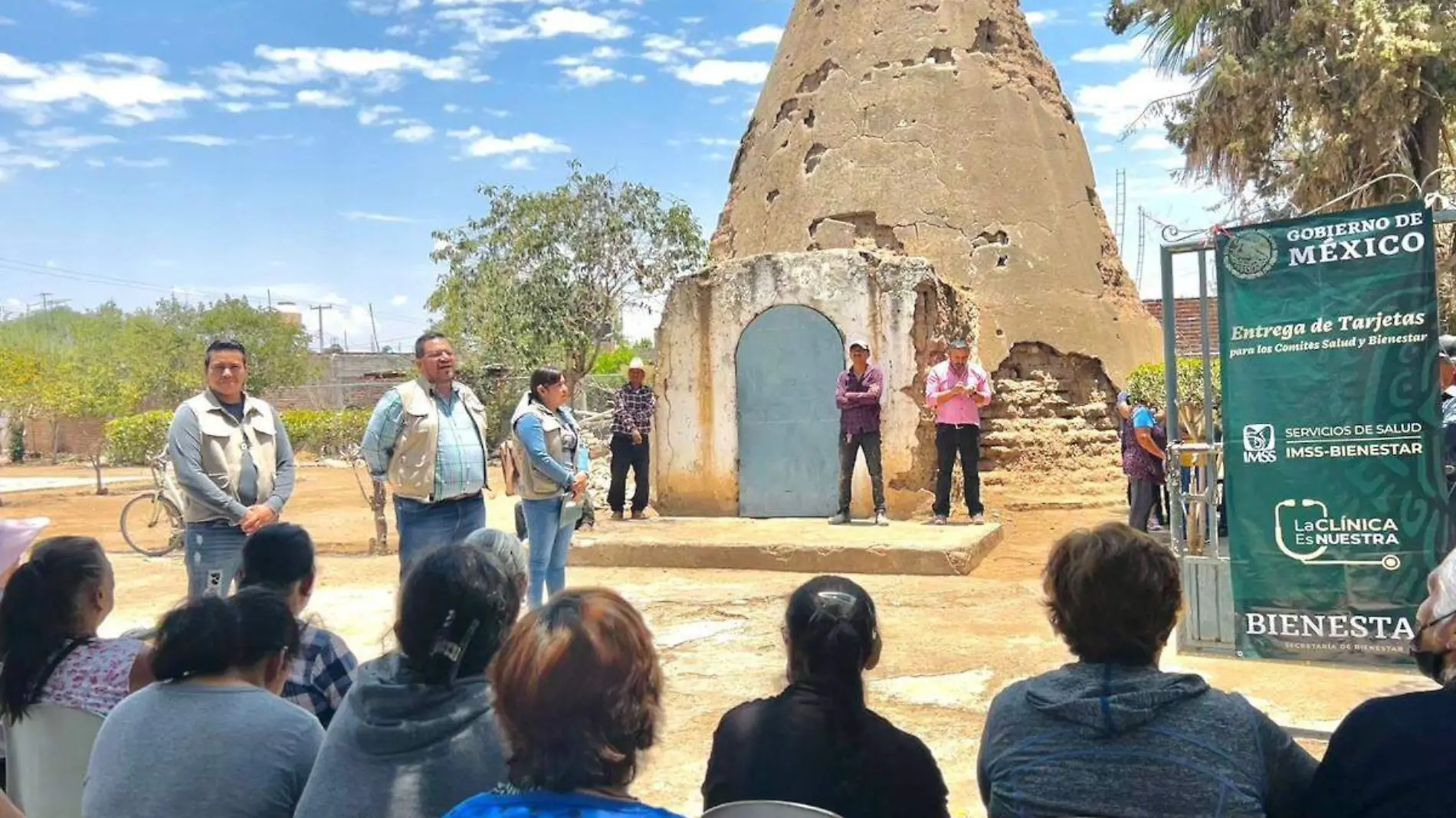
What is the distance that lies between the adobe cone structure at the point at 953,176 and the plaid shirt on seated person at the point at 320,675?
8580 millimetres

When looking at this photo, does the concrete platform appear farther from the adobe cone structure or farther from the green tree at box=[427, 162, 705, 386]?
the green tree at box=[427, 162, 705, 386]

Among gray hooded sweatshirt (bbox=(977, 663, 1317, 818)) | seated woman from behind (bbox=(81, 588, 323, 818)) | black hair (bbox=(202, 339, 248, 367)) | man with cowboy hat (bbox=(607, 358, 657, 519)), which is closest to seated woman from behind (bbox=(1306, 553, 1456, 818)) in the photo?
gray hooded sweatshirt (bbox=(977, 663, 1317, 818))

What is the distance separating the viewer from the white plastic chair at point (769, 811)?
1.79 m

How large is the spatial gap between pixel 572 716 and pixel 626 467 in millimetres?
8660

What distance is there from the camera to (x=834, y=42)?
12.3 m

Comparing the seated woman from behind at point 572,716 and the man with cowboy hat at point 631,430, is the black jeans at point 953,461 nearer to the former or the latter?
the man with cowboy hat at point 631,430

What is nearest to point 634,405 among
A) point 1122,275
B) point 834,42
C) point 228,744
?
point 834,42

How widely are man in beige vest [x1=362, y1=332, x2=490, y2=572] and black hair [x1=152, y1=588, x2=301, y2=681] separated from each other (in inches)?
111

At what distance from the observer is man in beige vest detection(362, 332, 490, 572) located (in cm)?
528

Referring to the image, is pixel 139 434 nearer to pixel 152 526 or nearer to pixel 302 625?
pixel 152 526

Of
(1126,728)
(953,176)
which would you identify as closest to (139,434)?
(953,176)

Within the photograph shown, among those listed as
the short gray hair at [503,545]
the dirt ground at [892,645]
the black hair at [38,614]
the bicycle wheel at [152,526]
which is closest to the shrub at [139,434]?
the bicycle wheel at [152,526]

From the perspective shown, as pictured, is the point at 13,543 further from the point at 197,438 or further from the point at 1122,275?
the point at 1122,275

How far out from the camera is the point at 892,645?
579 cm
